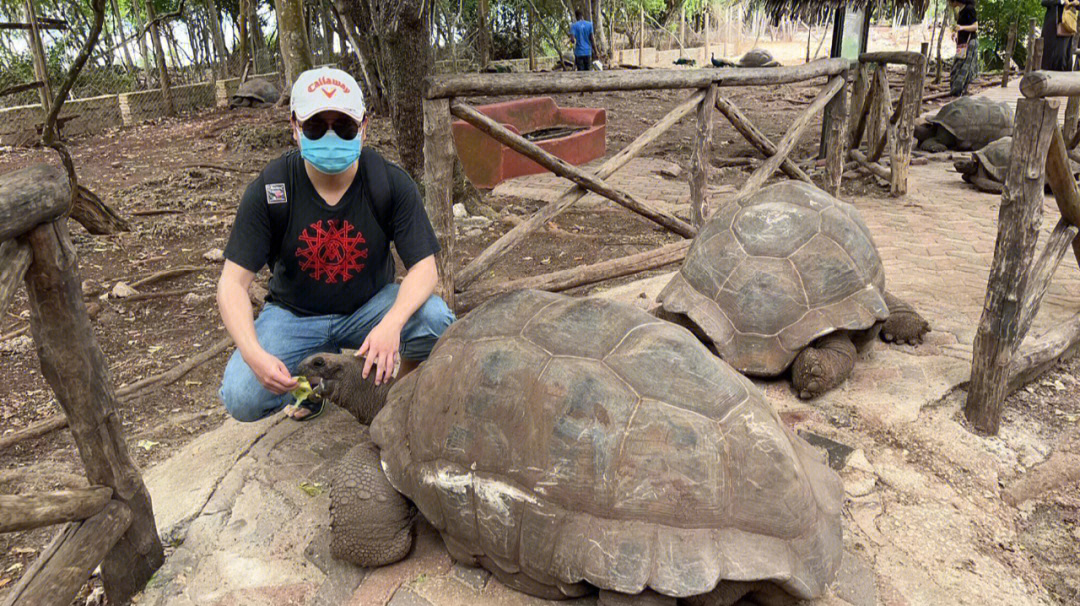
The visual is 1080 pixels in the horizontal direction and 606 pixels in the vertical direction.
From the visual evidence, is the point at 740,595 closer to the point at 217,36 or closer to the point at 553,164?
the point at 553,164

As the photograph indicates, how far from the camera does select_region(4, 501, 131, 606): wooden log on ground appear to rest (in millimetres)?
1763

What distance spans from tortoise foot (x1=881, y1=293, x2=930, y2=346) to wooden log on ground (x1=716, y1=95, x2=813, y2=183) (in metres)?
2.05

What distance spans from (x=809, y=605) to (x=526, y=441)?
96 centimetres

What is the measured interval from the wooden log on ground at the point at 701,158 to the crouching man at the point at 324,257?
2971 mm

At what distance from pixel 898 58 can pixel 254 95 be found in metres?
11.7

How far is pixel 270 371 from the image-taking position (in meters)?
2.30

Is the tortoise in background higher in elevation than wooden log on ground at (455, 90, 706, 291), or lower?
higher

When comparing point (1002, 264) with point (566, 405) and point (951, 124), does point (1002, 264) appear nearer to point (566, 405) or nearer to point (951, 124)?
point (566, 405)

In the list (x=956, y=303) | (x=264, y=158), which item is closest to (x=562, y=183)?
(x=264, y=158)

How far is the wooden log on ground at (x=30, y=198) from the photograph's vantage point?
161cm

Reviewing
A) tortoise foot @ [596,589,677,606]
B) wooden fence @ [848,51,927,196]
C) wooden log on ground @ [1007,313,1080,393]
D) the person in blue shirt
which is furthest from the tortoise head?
the person in blue shirt

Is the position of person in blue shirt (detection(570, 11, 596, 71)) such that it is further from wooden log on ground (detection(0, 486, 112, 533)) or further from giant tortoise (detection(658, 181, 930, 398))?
wooden log on ground (detection(0, 486, 112, 533))

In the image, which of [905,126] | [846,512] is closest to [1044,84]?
[846,512]

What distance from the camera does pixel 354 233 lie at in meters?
2.71
